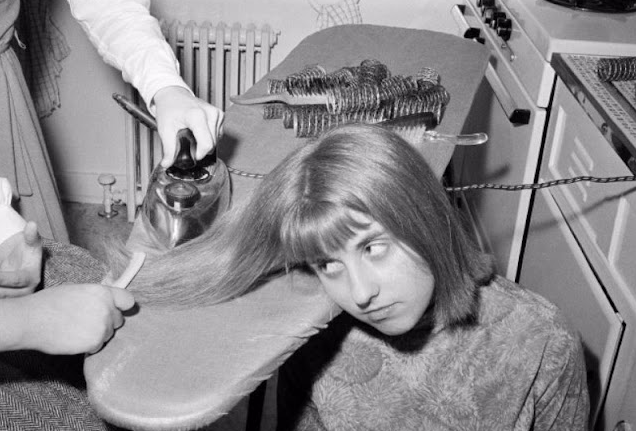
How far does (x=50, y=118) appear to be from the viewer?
2.71 metres

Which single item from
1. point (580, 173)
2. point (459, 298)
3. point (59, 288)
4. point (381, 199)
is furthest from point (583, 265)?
point (59, 288)

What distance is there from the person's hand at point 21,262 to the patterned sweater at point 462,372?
40 cm

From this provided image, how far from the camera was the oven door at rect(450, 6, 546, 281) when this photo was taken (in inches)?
76.8

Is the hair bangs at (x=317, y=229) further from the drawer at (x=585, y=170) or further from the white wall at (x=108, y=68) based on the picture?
the white wall at (x=108, y=68)

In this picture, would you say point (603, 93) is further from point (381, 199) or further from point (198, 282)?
point (198, 282)

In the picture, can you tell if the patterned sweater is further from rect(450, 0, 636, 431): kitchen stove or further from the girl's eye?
rect(450, 0, 636, 431): kitchen stove

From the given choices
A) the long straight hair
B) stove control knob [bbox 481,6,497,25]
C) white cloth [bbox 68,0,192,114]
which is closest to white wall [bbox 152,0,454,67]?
stove control knob [bbox 481,6,497,25]

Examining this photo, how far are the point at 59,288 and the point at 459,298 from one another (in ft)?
1.63

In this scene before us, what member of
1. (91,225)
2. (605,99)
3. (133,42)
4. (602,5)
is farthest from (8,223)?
(91,225)

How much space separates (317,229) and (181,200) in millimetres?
206

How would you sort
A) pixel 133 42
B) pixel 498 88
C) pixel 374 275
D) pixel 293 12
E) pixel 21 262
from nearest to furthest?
pixel 374 275 → pixel 21 262 → pixel 133 42 → pixel 498 88 → pixel 293 12

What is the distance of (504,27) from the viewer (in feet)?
6.88

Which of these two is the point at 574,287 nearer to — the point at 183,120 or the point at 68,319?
the point at 183,120

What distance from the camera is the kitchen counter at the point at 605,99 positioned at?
1456mm
